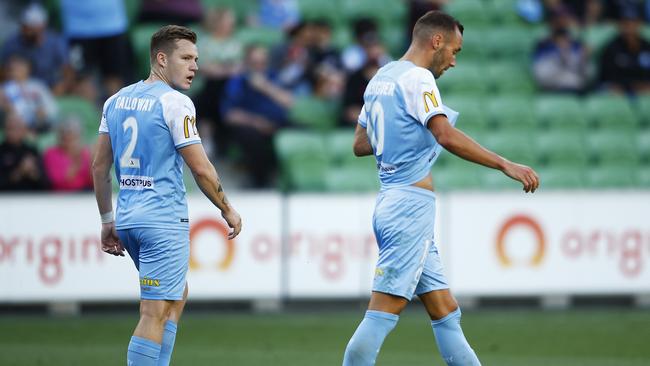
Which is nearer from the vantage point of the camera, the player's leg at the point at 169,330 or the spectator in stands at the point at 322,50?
the player's leg at the point at 169,330

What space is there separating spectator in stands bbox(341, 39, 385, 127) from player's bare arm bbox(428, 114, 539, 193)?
843 centimetres

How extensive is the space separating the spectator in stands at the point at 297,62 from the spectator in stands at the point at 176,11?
1.36 meters

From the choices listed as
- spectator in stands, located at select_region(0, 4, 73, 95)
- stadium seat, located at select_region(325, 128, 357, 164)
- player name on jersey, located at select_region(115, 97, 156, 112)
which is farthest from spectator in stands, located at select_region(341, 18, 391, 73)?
player name on jersey, located at select_region(115, 97, 156, 112)

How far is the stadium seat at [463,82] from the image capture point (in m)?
15.8

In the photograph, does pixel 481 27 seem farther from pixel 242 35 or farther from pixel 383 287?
pixel 383 287

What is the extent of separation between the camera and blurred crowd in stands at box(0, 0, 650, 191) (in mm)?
13961

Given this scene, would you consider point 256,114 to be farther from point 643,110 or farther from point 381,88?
point 381,88

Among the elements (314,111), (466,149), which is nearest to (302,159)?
(314,111)

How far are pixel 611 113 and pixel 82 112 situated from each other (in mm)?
7097

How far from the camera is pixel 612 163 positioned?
49.2 ft

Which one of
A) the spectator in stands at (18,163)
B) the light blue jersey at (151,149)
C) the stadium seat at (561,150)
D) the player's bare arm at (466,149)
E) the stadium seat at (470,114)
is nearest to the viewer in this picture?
the player's bare arm at (466,149)

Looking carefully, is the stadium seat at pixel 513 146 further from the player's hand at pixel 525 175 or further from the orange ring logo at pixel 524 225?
the player's hand at pixel 525 175

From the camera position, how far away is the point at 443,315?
6637mm

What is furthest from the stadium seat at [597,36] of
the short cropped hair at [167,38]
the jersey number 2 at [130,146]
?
the jersey number 2 at [130,146]
